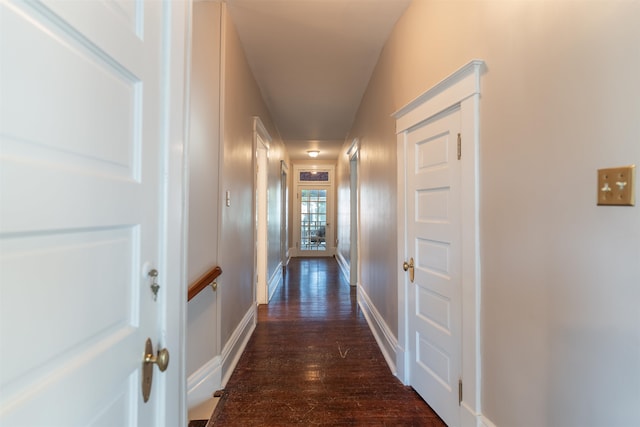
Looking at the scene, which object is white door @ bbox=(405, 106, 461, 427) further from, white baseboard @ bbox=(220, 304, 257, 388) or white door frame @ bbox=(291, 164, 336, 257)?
white door frame @ bbox=(291, 164, 336, 257)

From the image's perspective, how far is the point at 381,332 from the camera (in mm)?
2719

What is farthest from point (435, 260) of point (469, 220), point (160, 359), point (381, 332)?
point (160, 359)

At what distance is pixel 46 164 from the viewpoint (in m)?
0.47

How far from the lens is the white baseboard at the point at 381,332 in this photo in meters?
2.34

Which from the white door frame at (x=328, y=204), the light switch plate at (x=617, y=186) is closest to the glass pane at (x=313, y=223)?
the white door frame at (x=328, y=204)

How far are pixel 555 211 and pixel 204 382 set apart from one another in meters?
2.05

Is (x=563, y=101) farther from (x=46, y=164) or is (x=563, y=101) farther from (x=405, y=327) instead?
(x=405, y=327)

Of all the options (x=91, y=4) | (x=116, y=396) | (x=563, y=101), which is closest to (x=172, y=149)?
(x=91, y=4)

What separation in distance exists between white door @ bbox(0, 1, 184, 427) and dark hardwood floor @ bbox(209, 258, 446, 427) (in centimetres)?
124

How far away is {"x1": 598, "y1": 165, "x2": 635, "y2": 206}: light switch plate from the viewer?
0.81 m

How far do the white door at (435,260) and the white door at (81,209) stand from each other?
1.37 metres

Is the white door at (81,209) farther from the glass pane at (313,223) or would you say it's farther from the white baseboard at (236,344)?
the glass pane at (313,223)

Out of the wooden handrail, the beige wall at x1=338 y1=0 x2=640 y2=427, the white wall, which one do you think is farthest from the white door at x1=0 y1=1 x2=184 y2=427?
the beige wall at x1=338 y1=0 x2=640 y2=427

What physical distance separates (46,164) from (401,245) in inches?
78.4
